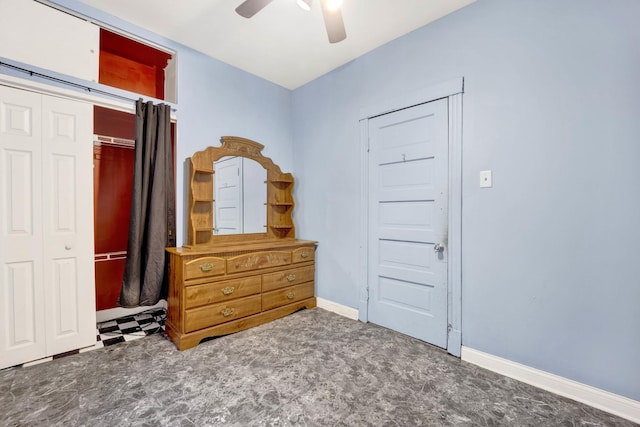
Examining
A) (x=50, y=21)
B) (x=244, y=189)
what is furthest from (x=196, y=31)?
(x=244, y=189)

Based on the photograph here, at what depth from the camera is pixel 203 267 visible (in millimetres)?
2293

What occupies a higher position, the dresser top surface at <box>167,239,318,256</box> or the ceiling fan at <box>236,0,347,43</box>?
the ceiling fan at <box>236,0,347,43</box>

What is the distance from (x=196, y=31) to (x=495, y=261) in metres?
3.15

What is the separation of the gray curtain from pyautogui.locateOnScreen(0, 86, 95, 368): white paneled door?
29cm

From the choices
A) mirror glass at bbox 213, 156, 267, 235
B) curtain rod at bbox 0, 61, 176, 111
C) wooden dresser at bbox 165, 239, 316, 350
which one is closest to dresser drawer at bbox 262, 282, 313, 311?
wooden dresser at bbox 165, 239, 316, 350

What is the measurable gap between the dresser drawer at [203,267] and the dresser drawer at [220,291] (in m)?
0.09

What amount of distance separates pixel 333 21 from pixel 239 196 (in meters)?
1.89

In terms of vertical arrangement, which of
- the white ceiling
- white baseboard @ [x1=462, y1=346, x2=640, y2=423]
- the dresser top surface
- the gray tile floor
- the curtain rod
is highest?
the white ceiling

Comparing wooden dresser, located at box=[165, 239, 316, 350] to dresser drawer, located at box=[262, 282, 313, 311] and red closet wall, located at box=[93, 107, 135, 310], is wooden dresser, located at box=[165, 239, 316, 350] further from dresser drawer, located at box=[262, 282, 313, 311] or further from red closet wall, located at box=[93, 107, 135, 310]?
red closet wall, located at box=[93, 107, 135, 310]

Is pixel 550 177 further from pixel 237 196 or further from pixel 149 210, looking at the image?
pixel 149 210

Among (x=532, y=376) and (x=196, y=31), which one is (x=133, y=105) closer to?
(x=196, y=31)

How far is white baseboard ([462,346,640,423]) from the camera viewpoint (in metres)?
1.50

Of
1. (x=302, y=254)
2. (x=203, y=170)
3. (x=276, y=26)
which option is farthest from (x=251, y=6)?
(x=302, y=254)

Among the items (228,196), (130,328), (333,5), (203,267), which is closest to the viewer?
(333,5)
